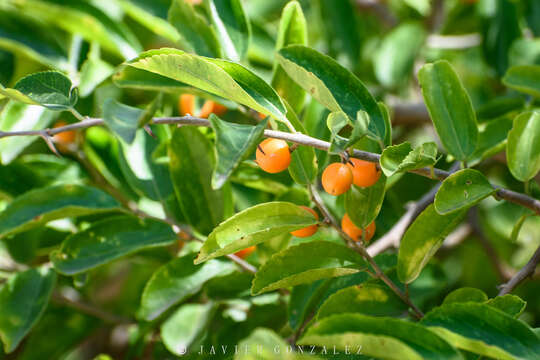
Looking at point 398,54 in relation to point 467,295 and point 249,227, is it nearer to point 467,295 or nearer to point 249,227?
point 467,295

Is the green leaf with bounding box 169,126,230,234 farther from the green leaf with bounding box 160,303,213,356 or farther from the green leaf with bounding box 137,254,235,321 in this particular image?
the green leaf with bounding box 160,303,213,356

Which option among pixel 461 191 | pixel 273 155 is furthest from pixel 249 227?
pixel 461 191

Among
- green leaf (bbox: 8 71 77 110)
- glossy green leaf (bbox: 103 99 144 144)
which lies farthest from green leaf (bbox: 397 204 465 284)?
green leaf (bbox: 8 71 77 110)

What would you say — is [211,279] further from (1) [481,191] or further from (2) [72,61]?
(2) [72,61]

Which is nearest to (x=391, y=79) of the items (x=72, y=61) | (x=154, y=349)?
(x=72, y=61)

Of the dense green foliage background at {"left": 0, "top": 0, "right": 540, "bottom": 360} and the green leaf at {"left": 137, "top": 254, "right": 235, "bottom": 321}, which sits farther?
the green leaf at {"left": 137, "top": 254, "right": 235, "bottom": 321}

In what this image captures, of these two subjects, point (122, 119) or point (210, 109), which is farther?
point (210, 109)
